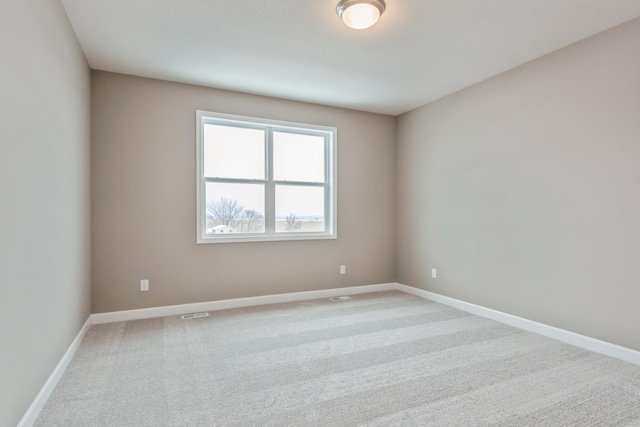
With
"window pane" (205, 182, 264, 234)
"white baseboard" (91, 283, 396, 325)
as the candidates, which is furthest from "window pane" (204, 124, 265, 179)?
"white baseboard" (91, 283, 396, 325)

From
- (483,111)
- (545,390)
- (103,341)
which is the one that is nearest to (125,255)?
(103,341)

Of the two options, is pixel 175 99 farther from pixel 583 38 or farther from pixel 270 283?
pixel 583 38

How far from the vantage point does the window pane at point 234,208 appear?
4113mm

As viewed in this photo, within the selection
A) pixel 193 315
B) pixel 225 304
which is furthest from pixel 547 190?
pixel 193 315

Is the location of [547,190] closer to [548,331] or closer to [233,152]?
[548,331]

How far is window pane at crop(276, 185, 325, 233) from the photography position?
4.53 metres

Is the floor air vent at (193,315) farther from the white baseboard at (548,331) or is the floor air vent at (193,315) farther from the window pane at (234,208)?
the white baseboard at (548,331)

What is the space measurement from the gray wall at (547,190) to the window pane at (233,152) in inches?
89.5

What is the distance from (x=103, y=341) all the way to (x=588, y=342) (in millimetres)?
4146

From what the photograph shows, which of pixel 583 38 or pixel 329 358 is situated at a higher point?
pixel 583 38

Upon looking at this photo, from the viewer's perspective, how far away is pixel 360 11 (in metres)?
2.34

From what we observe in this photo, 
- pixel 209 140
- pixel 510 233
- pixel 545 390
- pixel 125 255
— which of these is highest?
pixel 209 140

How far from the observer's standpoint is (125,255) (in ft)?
11.9

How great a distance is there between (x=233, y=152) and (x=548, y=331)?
3843 mm
